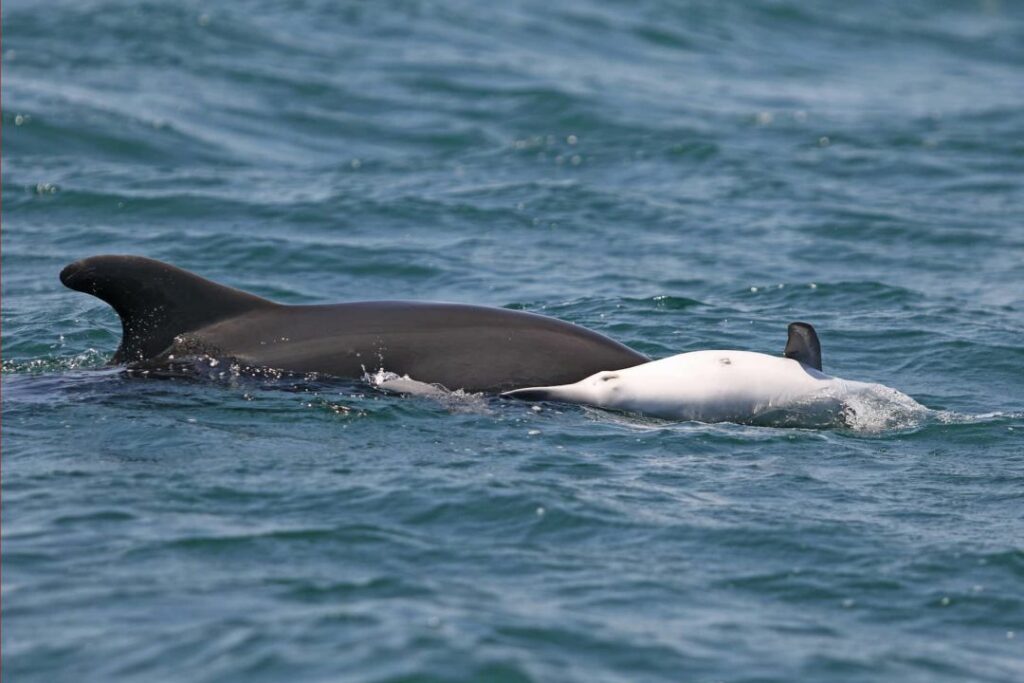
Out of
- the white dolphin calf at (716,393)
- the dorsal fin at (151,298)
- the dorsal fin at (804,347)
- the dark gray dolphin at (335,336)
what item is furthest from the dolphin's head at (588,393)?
the dorsal fin at (151,298)

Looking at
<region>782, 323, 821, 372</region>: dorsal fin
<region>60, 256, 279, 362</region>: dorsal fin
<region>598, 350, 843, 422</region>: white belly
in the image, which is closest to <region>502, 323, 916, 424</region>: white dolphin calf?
<region>598, 350, 843, 422</region>: white belly

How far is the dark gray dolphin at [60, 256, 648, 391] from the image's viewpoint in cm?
1171

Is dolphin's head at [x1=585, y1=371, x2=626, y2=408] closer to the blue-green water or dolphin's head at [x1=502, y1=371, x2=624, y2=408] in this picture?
dolphin's head at [x1=502, y1=371, x2=624, y2=408]

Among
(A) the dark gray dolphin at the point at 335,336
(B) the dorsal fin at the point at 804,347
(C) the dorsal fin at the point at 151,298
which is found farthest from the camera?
(B) the dorsal fin at the point at 804,347

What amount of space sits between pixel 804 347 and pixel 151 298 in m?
4.87

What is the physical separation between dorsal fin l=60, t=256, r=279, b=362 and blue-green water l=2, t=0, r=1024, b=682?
0.40m

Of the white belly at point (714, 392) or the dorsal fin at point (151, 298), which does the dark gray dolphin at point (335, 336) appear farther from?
the white belly at point (714, 392)

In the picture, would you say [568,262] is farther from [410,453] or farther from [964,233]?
[410,453]

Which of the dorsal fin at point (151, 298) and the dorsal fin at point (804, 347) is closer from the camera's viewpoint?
the dorsal fin at point (151, 298)

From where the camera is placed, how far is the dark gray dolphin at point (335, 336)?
11711 mm

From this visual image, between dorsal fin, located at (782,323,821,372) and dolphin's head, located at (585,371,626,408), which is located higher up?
dorsal fin, located at (782,323,821,372)

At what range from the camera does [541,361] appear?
1192 centimetres

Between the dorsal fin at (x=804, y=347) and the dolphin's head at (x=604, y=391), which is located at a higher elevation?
the dorsal fin at (x=804, y=347)

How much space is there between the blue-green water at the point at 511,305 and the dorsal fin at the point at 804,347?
651 millimetres
